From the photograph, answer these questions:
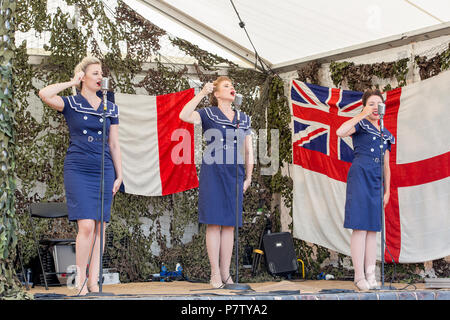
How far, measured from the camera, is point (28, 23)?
20.6 ft

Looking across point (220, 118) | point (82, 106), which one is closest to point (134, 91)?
point (220, 118)

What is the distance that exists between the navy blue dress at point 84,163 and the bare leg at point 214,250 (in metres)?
0.95

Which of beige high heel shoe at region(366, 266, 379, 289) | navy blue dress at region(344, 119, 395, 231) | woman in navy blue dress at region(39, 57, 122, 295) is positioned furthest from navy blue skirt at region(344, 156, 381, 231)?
woman in navy blue dress at region(39, 57, 122, 295)

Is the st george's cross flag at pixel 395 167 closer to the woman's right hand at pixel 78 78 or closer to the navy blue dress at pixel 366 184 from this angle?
the navy blue dress at pixel 366 184

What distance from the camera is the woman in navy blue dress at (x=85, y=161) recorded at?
4.04 metres

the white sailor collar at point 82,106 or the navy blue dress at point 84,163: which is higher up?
the white sailor collar at point 82,106

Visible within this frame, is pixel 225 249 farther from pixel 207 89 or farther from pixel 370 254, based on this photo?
pixel 207 89

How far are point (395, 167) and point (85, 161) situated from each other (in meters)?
3.27

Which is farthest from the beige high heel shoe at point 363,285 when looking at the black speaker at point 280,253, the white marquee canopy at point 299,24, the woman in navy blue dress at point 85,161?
the white marquee canopy at point 299,24

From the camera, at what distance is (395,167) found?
19.6ft
